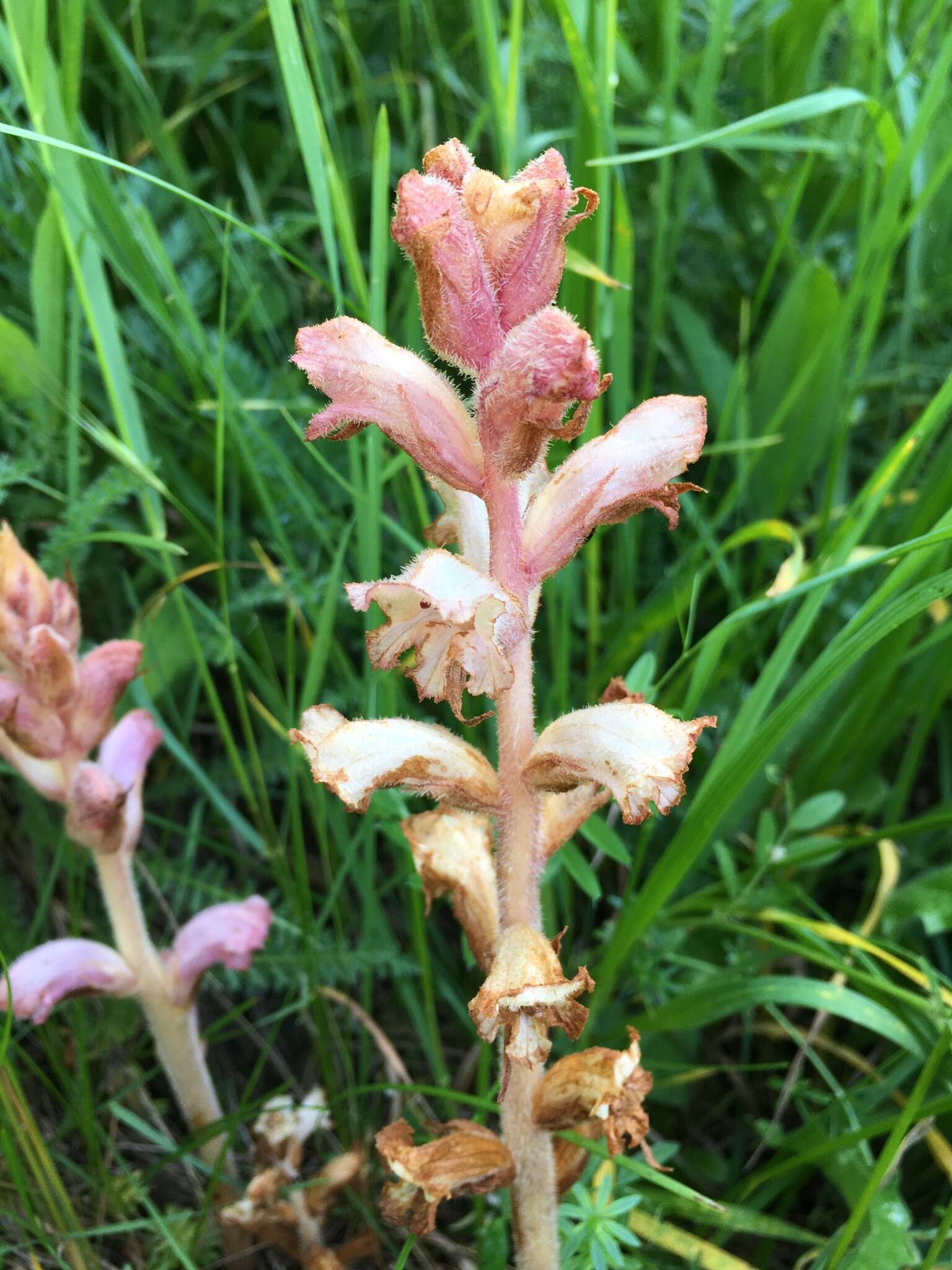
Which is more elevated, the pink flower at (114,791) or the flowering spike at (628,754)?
the flowering spike at (628,754)

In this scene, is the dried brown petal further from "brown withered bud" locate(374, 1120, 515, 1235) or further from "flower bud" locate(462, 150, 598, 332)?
"flower bud" locate(462, 150, 598, 332)

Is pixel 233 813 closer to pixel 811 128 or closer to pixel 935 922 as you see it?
pixel 935 922

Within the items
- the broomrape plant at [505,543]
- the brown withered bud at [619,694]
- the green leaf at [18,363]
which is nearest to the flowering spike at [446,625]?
the broomrape plant at [505,543]

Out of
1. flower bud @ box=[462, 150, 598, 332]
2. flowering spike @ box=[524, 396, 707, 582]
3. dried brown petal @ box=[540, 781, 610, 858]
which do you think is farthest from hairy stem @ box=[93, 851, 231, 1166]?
flower bud @ box=[462, 150, 598, 332]

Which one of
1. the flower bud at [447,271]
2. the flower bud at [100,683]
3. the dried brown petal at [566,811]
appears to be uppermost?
the flower bud at [447,271]

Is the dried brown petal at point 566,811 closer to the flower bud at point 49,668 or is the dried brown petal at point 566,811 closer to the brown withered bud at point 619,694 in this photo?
the brown withered bud at point 619,694

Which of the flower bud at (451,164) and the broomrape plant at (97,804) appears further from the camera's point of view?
the broomrape plant at (97,804)
